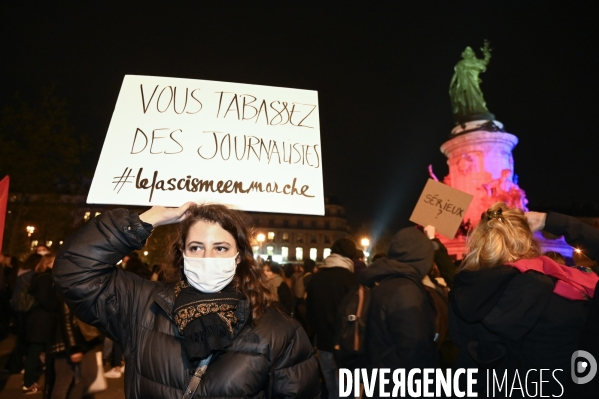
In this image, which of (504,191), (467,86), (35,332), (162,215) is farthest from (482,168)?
(162,215)

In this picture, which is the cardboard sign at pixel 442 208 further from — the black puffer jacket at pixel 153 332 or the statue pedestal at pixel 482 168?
the statue pedestal at pixel 482 168

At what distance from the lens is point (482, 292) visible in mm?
2346

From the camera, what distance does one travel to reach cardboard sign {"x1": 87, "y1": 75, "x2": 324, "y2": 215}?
9.65 feet

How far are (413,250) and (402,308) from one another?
0.52 meters

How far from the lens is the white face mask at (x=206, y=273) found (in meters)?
2.12

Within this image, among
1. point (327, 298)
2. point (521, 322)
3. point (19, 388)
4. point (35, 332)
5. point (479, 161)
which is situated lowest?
point (19, 388)

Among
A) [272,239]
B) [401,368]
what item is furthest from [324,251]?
[401,368]

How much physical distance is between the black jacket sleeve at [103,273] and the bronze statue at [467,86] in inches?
1332

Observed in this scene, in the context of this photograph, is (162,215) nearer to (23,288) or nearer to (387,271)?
(387,271)

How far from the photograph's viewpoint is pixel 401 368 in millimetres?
3068

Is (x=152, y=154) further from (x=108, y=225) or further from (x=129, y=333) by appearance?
(x=129, y=333)

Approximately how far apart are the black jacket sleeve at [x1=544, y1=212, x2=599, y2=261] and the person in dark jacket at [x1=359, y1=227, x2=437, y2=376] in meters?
1.02

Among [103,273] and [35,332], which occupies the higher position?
[103,273]

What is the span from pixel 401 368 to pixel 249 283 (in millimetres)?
1499
